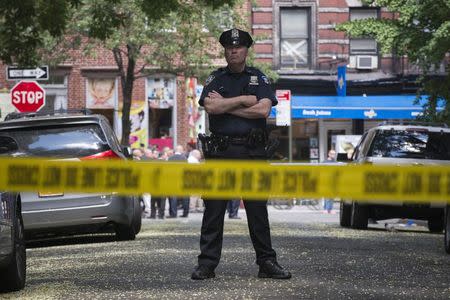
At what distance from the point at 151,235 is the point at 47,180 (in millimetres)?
9567

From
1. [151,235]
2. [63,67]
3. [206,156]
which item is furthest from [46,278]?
[63,67]

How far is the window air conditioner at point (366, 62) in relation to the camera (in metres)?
38.0

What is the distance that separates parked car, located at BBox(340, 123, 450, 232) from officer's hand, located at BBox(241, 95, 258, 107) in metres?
8.44

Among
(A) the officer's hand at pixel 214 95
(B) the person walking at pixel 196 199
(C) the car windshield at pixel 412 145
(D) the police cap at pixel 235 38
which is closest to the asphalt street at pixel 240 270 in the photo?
(A) the officer's hand at pixel 214 95

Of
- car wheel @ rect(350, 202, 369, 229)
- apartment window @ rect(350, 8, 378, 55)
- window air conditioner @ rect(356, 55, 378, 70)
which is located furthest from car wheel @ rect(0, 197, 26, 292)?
apartment window @ rect(350, 8, 378, 55)

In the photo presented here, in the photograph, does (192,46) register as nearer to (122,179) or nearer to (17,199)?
(17,199)

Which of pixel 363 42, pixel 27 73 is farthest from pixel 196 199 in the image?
pixel 27 73

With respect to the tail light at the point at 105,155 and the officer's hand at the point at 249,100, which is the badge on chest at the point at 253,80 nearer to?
the officer's hand at the point at 249,100

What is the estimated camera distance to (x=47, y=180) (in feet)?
23.0

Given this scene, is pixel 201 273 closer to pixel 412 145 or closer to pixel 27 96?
pixel 412 145

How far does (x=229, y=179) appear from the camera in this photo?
22.8 ft

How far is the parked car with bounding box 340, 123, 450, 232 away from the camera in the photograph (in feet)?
57.4

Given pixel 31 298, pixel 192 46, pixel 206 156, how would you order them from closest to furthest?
pixel 31 298, pixel 206 156, pixel 192 46

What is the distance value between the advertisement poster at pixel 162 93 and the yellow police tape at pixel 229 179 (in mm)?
30379
